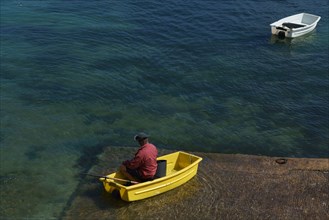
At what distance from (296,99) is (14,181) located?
15575 mm

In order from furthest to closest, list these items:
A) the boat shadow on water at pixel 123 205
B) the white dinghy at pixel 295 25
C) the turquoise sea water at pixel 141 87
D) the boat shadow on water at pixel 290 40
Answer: the boat shadow on water at pixel 290 40 < the white dinghy at pixel 295 25 < the turquoise sea water at pixel 141 87 < the boat shadow on water at pixel 123 205

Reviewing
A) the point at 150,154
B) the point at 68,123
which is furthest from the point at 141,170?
the point at 68,123

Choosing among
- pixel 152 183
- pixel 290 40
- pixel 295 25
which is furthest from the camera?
pixel 295 25

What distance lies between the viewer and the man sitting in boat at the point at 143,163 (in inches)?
609

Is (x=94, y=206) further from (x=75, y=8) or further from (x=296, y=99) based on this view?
(x=75, y=8)

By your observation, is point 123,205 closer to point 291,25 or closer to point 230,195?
point 230,195

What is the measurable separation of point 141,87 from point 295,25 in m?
14.4

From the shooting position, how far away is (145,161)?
1550 centimetres

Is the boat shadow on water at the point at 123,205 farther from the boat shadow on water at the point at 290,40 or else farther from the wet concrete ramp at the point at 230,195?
the boat shadow on water at the point at 290,40

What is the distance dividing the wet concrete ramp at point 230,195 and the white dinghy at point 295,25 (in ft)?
50.9

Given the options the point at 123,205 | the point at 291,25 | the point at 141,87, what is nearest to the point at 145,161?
the point at 123,205

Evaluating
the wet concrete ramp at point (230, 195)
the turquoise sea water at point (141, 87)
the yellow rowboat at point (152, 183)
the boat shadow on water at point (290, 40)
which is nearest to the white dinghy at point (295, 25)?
the boat shadow on water at point (290, 40)

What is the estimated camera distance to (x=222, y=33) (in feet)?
110

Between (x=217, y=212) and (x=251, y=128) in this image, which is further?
(x=251, y=128)
